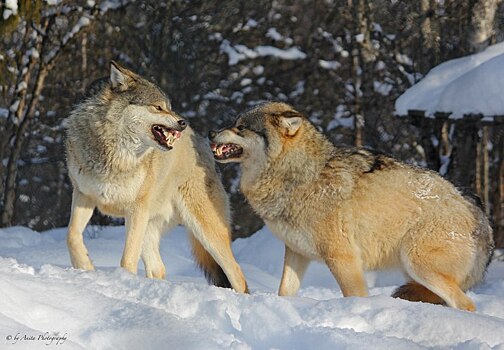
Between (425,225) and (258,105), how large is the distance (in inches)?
62.8

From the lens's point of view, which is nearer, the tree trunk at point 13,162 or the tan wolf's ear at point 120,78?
the tan wolf's ear at point 120,78

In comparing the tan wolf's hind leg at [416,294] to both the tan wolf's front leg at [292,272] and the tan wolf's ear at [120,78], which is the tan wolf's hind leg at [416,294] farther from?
the tan wolf's ear at [120,78]


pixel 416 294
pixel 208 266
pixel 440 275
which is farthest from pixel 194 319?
pixel 208 266

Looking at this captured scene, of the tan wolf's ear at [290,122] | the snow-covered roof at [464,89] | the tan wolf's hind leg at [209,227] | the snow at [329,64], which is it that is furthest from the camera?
the snow at [329,64]

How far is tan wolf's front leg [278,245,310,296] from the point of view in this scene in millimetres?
5988

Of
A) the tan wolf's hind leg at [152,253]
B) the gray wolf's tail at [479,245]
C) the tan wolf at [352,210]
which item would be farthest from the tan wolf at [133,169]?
the gray wolf's tail at [479,245]

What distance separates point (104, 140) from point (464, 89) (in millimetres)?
5160

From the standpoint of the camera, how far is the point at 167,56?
53.1 feet

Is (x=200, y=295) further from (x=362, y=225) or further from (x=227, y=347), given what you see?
(x=362, y=225)

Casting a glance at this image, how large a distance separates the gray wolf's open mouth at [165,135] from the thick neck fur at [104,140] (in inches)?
5.7

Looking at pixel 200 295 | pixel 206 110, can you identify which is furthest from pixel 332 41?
pixel 200 295

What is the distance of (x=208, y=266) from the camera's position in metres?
6.72

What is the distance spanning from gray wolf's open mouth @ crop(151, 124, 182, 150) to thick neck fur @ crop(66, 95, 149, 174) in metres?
0.15

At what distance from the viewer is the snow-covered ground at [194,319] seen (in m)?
3.27
